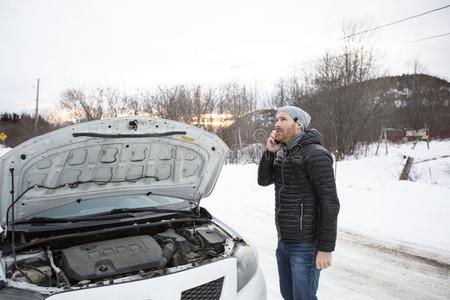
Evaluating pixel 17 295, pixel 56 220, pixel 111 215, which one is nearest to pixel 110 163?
pixel 111 215

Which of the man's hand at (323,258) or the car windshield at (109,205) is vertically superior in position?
the car windshield at (109,205)

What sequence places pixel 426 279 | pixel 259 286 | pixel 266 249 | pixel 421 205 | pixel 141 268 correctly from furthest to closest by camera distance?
1. pixel 421 205
2. pixel 266 249
3. pixel 426 279
4. pixel 259 286
5. pixel 141 268

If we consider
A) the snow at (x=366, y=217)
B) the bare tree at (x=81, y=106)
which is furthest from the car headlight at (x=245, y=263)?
the bare tree at (x=81, y=106)

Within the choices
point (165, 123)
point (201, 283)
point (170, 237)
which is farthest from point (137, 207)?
point (201, 283)

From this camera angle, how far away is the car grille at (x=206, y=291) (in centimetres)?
209

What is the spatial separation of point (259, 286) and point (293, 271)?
1.10 ft

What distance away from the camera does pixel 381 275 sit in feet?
15.1

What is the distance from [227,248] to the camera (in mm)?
2664

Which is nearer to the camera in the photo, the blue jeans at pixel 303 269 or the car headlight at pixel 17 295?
the car headlight at pixel 17 295

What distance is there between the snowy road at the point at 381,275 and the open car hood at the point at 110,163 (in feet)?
7.05

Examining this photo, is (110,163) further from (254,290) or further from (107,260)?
(254,290)

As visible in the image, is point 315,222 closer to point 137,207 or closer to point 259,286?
point 259,286

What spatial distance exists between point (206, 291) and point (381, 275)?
11.0 ft

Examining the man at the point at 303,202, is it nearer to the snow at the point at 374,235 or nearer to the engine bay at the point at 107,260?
the engine bay at the point at 107,260
